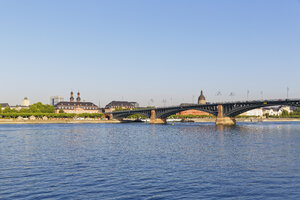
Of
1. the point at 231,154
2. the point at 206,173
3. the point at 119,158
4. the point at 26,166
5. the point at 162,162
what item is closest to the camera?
the point at 206,173

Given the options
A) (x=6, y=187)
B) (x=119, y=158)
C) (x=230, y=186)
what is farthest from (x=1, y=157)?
(x=230, y=186)

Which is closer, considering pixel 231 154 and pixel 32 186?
pixel 32 186

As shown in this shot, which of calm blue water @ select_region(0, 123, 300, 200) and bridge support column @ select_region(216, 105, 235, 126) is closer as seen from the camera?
calm blue water @ select_region(0, 123, 300, 200)

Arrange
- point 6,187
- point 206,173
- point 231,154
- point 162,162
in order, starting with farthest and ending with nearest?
point 231,154 < point 162,162 < point 206,173 < point 6,187

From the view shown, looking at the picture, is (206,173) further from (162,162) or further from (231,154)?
(231,154)

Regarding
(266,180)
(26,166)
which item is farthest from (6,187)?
(266,180)

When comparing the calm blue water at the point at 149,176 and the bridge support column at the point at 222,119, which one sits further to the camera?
the bridge support column at the point at 222,119

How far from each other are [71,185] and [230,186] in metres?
13.5

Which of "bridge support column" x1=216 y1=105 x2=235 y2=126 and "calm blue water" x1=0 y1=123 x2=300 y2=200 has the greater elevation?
"bridge support column" x1=216 y1=105 x2=235 y2=126

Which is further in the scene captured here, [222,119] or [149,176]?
[222,119]

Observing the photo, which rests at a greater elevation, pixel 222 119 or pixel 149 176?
pixel 222 119

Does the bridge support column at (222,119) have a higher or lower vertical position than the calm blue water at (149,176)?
higher

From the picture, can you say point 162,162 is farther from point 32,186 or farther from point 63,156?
point 32,186

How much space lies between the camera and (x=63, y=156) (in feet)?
154
